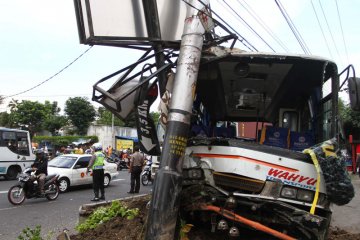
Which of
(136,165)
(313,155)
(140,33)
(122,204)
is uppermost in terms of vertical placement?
(140,33)

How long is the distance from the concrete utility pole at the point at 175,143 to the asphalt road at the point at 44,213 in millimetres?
3169

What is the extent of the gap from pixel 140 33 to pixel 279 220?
10.5ft

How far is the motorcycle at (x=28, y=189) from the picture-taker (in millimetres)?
11641

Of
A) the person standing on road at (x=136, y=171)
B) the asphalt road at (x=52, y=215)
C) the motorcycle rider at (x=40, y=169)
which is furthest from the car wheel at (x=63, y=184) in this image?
the person standing on road at (x=136, y=171)

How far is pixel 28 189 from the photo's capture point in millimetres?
12102

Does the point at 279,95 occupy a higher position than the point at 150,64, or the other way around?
the point at 150,64

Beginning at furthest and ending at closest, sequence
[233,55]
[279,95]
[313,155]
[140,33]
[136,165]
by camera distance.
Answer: [136,165] → [279,95] → [140,33] → [233,55] → [313,155]

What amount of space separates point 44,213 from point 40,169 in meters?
2.63

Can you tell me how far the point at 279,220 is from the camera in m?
4.45

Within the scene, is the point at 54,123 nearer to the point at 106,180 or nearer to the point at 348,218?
the point at 106,180

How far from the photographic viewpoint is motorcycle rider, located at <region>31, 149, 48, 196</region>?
12.3m

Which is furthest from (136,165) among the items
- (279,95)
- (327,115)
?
(327,115)

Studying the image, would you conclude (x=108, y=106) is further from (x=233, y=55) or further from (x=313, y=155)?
(x=313, y=155)

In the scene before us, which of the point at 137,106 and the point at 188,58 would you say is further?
the point at 137,106
